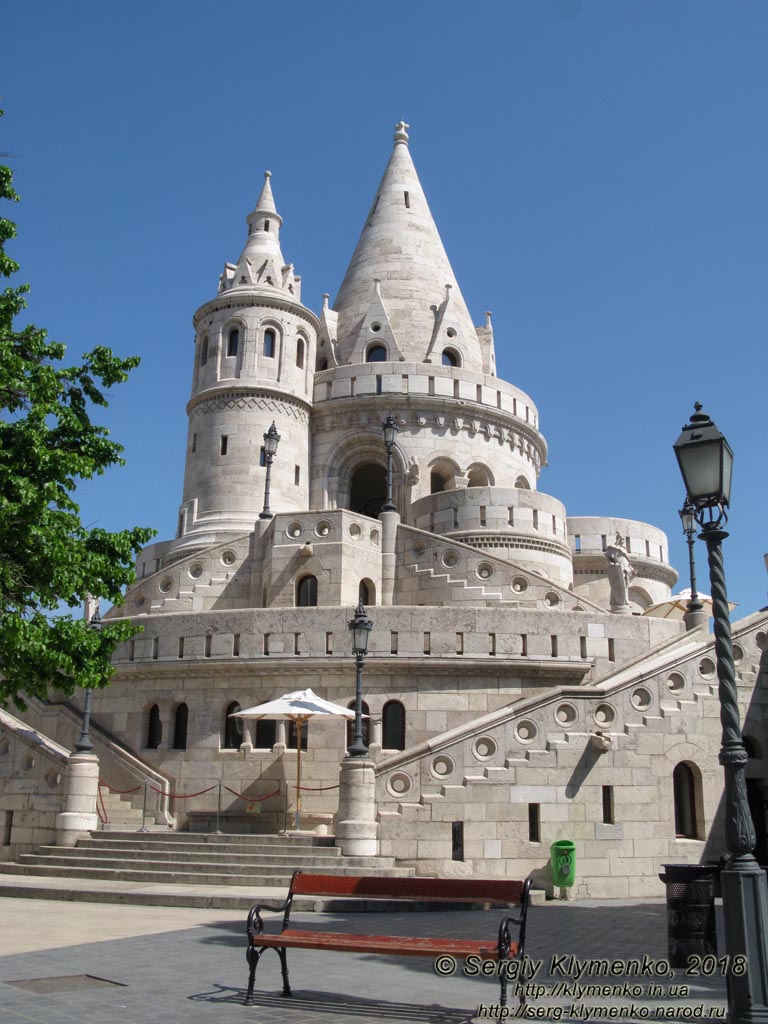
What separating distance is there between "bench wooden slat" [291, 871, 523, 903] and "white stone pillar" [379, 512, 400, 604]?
54.8ft

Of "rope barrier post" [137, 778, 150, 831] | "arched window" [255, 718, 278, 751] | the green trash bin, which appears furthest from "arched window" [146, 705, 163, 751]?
the green trash bin

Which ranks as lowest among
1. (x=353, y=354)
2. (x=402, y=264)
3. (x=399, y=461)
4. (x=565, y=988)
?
(x=565, y=988)

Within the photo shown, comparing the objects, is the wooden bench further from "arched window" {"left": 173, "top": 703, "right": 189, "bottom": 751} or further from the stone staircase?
"arched window" {"left": 173, "top": 703, "right": 189, "bottom": 751}

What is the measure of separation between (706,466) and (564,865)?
9842mm

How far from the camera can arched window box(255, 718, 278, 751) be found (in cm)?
2072

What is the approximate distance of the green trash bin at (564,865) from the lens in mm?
15586

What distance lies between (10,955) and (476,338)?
33.0 metres

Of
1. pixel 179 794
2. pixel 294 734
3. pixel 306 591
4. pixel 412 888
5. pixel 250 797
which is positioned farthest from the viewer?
pixel 306 591

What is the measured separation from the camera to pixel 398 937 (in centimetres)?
838

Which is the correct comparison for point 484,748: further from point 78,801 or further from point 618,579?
point 618,579

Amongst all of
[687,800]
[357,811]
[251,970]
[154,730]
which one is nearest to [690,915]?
[251,970]

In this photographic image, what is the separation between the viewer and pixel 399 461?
112 feet

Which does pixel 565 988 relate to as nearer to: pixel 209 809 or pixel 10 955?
pixel 10 955

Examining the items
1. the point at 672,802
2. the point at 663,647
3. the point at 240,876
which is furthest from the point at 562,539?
the point at 240,876
